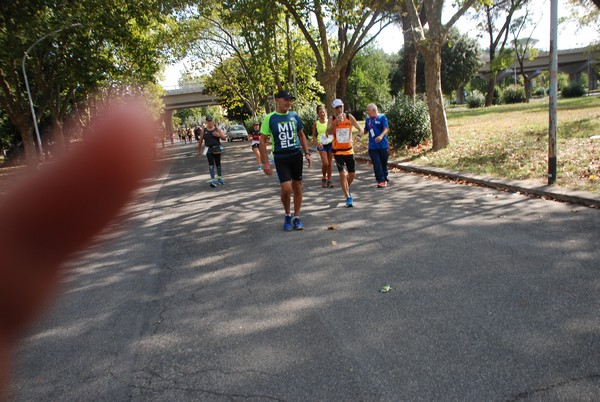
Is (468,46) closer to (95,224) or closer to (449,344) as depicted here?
(95,224)

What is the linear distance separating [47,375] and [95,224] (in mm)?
5762

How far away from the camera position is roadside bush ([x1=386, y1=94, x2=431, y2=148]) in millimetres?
15102

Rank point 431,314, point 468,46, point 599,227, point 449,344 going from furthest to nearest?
point 468,46 → point 599,227 → point 431,314 → point 449,344

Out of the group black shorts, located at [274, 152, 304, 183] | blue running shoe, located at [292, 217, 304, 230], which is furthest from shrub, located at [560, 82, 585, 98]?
blue running shoe, located at [292, 217, 304, 230]

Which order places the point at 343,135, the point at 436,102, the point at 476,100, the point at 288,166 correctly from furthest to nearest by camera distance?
1. the point at 476,100
2. the point at 436,102
3. the point at 343,135
4. the point at 288,166

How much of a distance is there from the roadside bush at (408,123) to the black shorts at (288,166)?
9.41m

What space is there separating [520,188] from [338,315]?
5.78m

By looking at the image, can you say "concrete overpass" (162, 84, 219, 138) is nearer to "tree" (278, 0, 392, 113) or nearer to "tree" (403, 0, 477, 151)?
"tree" (278, 0, 392, 113)

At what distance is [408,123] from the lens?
15094 mm

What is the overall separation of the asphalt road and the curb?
0.99ft

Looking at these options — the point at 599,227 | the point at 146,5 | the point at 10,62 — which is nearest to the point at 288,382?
the point at 599,227

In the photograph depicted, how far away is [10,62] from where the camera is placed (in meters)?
21.8

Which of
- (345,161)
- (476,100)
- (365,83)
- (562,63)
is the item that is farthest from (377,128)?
(562,63)

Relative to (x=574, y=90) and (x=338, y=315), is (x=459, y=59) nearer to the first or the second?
(x=574, y=90)
